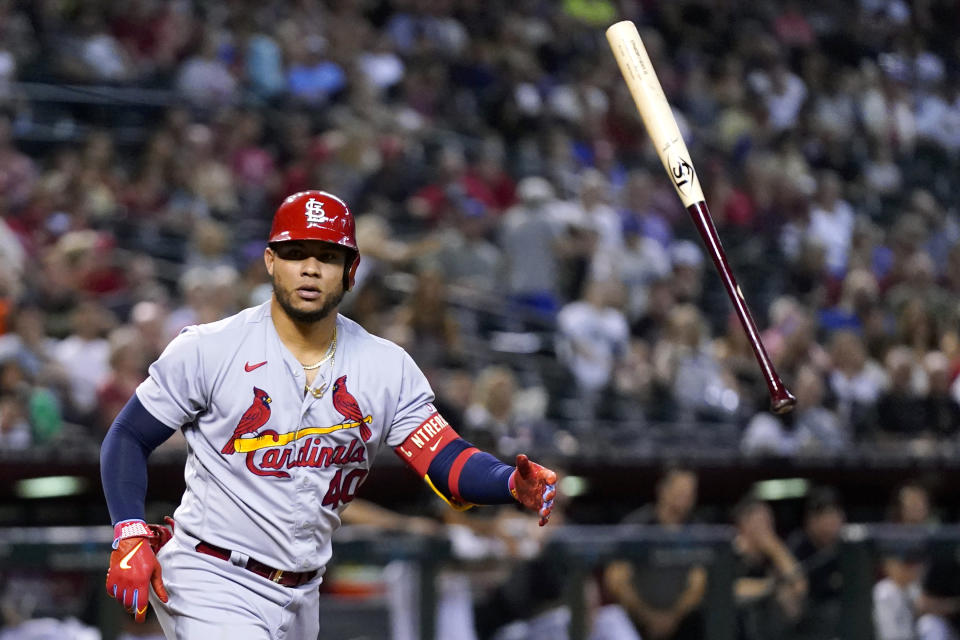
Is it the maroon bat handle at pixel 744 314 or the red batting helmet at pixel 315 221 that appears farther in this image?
the maroon bat handle at pixel 744 314

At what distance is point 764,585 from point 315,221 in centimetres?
424

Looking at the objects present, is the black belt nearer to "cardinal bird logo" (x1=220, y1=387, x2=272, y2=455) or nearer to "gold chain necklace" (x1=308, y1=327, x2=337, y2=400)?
"cardinal bird logo" (x1=220, y1=387, x2=272, y2=455)

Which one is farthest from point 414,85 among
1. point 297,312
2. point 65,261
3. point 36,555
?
point 297,312

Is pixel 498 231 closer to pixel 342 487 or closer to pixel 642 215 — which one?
pixel 642 215

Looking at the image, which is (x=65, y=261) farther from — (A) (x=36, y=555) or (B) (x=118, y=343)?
(A) (x=36, y=555)

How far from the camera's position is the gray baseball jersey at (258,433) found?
3.81 metres

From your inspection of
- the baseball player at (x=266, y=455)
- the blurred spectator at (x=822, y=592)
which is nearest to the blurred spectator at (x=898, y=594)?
the blurred spectator at (x=822, y=592)

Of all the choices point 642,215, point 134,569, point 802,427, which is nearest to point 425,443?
point 134,569

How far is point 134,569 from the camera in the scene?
3.63 metres

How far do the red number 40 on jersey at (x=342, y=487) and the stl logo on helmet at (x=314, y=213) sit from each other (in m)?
0.64

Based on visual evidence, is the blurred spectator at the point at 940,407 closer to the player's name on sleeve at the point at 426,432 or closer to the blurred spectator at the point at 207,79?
the blurred spectator at the point at 207,79

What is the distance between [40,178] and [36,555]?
13.3 feet

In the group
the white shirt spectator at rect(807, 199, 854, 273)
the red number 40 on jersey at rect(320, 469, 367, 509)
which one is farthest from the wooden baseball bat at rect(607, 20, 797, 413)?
the white shirt spectator at rect(807, 199, 854, 273)

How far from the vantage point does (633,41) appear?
4.62 meters
